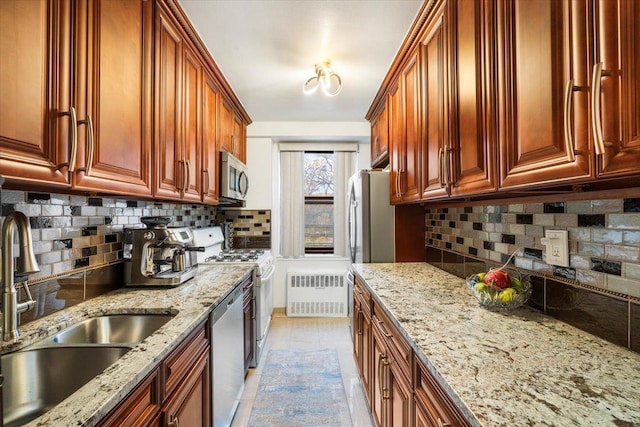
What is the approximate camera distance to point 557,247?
1.15 metres

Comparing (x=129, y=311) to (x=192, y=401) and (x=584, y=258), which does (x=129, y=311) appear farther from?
(x=584, y=258)

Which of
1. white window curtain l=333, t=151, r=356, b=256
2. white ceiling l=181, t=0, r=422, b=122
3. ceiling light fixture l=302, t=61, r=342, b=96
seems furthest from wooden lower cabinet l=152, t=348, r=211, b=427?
white window curtain l=333, t=151, r=356, b=256

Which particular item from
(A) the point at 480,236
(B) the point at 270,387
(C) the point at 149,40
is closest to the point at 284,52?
(C) the point at 149,40

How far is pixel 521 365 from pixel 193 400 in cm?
119

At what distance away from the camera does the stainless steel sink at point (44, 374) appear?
3.04 feet

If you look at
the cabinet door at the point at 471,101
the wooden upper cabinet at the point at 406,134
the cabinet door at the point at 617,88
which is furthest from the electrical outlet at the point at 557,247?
the wooden upper cabinet at the point at 406,134

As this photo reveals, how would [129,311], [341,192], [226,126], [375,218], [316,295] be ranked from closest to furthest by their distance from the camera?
[129,311], [375,218], [226,126], [316,295], [341,192]

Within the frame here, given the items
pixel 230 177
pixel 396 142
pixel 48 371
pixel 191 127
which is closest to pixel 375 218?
pixel 396 142

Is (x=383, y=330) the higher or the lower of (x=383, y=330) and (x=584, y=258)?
the lower

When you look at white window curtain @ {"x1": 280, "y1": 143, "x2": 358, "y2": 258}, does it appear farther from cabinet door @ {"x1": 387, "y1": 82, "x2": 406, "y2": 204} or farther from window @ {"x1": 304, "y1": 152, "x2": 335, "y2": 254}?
cabinet door @ {"x1": 387, "y1": 82, "x2": 406, "y2": 204}

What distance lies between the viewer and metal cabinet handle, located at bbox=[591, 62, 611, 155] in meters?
0.66

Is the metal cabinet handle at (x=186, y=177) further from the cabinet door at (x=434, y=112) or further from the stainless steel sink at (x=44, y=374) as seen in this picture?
the cabinet door at (x=434, y=112)

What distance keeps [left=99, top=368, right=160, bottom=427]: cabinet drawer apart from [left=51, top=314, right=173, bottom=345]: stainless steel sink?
1.15 feet

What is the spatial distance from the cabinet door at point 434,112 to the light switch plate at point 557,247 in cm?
44
